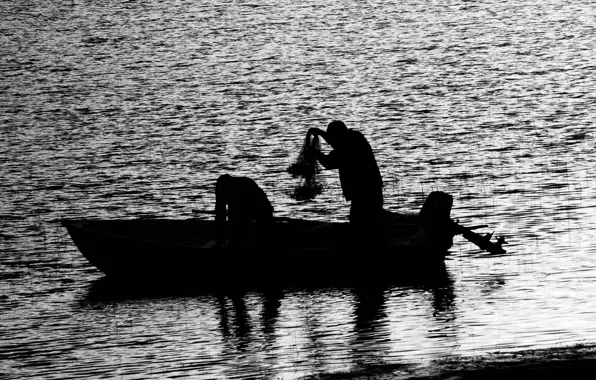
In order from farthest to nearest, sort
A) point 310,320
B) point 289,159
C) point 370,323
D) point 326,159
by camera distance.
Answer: point 289,159, point 326,159, point 310,320, point 370,323

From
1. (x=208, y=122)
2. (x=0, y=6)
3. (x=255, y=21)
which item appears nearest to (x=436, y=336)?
(x=208, y=122)

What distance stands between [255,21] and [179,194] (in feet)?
142

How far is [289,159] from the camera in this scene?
103 ft

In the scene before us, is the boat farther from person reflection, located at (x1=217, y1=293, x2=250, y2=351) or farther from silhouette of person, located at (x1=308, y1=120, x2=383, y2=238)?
person reflection, located at (x1=217, y1=293, x2=250, y2=351)

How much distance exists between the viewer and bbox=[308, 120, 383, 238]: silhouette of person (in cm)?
1911

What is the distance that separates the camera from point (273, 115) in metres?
39.5

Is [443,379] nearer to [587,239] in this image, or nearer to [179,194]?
[587,239]

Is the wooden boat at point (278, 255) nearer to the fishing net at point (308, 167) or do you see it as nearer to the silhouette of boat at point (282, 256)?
the silhouette of boat at point (282, 256)

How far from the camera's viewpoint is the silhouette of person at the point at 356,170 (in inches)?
752

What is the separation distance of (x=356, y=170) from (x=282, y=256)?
1533 millimetres

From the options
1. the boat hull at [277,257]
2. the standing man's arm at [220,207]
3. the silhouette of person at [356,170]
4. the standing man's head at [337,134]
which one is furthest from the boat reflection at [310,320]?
the standing man's head at [337,134]

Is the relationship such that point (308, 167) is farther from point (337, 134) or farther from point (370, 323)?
point (370, 323)

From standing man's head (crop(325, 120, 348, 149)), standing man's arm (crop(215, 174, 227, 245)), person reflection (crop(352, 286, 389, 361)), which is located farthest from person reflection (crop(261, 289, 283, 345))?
standing man's head (crop(325, 120, 348, 149))

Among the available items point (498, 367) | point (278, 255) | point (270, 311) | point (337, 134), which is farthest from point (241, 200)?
point (498, 367)
